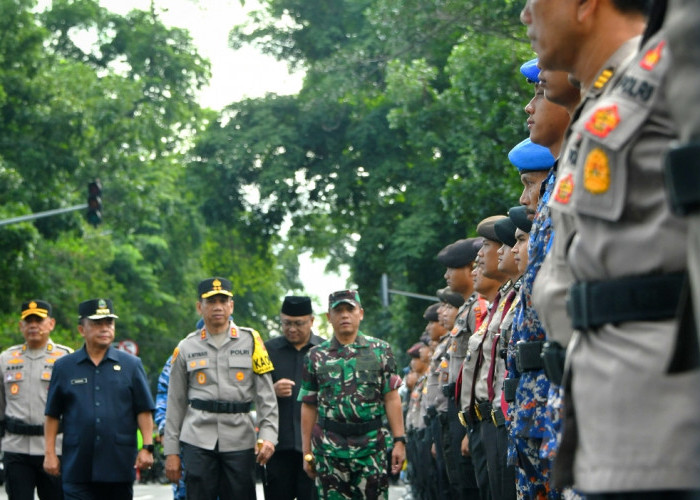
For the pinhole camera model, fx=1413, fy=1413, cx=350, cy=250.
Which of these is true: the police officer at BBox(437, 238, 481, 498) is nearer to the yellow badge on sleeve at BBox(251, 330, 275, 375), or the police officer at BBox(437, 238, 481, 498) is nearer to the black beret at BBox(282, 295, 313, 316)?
the black beret at BBox(282, 295, 313, 316)

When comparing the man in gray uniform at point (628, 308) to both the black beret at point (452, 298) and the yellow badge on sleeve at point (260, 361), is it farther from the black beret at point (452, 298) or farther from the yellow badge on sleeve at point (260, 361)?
the black beret at point (452, 298)

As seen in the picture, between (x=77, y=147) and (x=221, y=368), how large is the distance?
2370 centimetres

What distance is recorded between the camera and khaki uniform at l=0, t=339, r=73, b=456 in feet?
42.8

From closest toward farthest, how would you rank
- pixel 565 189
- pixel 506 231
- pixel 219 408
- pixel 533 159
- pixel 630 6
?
1. pixel 565 189
2. pixel 630 6
3. pixel 533 159
4. pixel 506 231
5. pixel 219 408

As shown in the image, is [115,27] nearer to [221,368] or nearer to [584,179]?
[221,368]

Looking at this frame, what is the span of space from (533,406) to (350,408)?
5723 mm

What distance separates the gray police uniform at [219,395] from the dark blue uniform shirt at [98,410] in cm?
45

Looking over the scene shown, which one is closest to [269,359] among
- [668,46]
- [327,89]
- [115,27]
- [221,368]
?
[221,368]

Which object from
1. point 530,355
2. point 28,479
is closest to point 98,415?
point 28,479

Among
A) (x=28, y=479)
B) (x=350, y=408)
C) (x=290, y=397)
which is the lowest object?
(x=28, y=479)

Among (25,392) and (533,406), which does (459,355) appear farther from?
(533,406)

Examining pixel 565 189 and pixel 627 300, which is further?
pixel 565 189

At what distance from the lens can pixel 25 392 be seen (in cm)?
1330

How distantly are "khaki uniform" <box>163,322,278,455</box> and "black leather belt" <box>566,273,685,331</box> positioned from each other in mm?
8414
